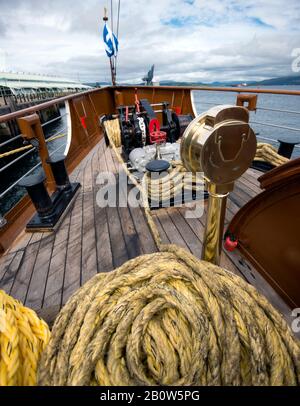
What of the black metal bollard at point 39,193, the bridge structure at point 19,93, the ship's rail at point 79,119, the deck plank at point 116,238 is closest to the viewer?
the deck plank at point 116,238

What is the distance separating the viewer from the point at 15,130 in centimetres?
2247

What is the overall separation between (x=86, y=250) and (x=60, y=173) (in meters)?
Answer: 1.34

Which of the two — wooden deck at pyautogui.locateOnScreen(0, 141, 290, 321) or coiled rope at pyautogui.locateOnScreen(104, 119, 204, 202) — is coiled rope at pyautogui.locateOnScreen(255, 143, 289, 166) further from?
coiled rope at pyautogui.locateOnScreen(104, 119, 204, 202)

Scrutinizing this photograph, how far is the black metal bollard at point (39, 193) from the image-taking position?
86.1 inches

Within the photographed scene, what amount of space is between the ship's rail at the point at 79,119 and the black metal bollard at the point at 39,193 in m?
0.11

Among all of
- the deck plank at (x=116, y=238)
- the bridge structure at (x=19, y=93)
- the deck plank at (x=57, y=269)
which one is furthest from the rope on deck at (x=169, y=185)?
the bridge structure at (x=19, y=93)

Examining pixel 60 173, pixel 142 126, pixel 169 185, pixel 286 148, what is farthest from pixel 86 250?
pixel 286 148

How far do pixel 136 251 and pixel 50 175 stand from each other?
179 cm

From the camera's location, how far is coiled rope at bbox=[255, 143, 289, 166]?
3199mm

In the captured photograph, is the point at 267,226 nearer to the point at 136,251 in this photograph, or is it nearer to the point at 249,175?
the point at 136,251

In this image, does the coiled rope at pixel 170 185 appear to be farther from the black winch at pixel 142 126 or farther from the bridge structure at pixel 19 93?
the bridge structure at pixel 19 93

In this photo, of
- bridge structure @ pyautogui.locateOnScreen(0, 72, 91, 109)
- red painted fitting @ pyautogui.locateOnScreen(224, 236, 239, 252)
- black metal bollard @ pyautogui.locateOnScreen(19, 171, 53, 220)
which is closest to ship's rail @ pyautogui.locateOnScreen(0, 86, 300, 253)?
black metal bollard @ pyautogui.locateOnScreen(19, 171, 53, 220)

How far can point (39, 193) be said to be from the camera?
230 centimetres
